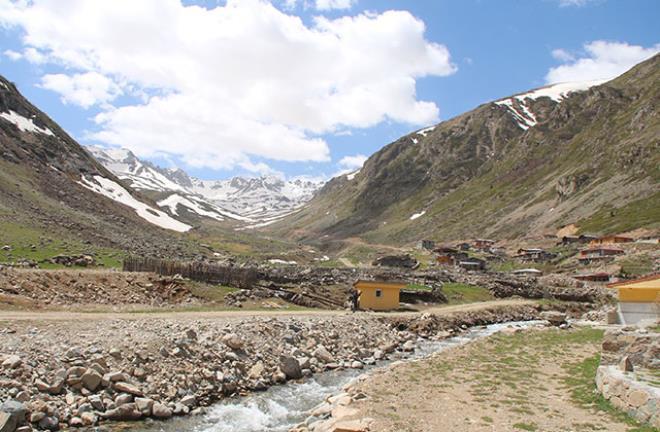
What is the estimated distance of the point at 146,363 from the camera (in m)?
20.9

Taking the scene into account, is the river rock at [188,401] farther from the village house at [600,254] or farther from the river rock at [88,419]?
the village house at [600,254]

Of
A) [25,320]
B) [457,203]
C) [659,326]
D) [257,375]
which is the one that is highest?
[457,203]

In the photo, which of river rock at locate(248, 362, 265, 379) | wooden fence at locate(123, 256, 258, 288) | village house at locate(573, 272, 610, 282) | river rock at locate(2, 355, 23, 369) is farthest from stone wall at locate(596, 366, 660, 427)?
village house at locate(573, 272, 610, 282)

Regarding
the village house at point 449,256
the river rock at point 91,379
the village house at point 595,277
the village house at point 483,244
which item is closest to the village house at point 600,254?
the village house at point 595,277

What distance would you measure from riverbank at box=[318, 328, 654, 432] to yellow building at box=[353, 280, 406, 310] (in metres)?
18.4

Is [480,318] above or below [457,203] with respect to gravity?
below

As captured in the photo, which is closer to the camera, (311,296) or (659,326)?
(659,326)

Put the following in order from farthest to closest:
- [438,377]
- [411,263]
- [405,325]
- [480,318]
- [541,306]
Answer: [411,263]
[541,306]
[480,318]
[405,325]
[438,377]

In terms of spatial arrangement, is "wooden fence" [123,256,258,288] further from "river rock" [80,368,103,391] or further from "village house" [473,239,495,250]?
"village house" [473,239,495,250]

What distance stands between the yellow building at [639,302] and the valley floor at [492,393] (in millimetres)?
2576

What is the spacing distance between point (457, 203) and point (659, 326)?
177 metres

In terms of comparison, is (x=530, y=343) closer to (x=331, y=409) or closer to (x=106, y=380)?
(x=331, y=409)

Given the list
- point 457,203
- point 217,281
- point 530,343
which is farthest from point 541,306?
point 457,203

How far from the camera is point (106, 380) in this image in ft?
61.7
